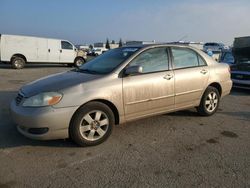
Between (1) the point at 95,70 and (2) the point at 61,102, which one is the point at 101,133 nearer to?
(2) the point at 61,102

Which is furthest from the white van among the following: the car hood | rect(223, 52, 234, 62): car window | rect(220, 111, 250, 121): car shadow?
rect(220, 111, 250, 121): car shadow

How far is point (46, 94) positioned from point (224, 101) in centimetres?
522

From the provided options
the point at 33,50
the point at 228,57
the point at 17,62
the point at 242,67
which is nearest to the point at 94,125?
the point at 242,67

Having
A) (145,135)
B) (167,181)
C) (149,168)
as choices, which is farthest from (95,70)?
(167,181)

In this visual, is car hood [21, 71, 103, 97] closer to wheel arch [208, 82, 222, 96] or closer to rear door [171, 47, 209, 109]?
rear door [171, 47, 209, 109]

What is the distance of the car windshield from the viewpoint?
14.7 feet

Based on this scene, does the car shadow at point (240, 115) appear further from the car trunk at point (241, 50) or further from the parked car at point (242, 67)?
the car trunk at point (241, 50)

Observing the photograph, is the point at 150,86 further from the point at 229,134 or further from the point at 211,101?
the point at 211,101

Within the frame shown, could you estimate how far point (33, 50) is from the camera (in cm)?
1675

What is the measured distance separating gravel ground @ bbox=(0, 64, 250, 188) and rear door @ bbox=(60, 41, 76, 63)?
1340 centimetres

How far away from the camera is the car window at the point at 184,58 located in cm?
505

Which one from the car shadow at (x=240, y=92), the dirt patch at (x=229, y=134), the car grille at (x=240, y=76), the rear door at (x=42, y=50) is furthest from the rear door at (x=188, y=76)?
the rear door at (x=42, y=50)

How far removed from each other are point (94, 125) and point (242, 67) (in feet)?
23.2

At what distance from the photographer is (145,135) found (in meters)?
4.53
